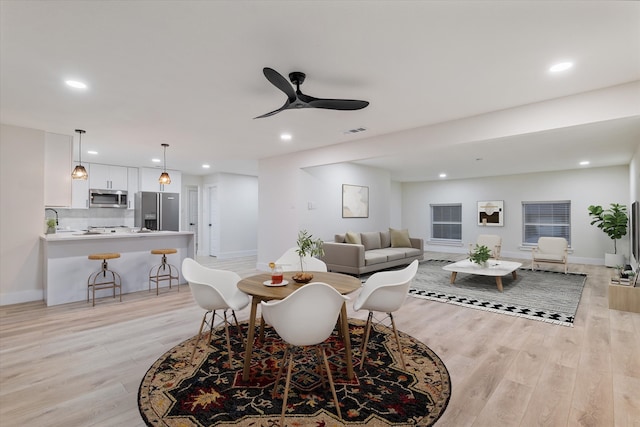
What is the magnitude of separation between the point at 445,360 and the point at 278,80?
2.66m

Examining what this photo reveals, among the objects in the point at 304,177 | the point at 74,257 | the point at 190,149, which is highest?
the point at 190,149

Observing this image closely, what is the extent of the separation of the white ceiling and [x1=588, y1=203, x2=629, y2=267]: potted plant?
3059mm

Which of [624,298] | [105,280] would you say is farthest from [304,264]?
[624,298]

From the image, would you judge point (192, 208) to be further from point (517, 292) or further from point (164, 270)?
point (517, 292)

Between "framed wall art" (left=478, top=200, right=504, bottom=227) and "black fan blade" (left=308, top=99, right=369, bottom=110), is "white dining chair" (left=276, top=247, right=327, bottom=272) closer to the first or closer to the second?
"black fan blade" (left=308, top=99, right=369, bottom=110)

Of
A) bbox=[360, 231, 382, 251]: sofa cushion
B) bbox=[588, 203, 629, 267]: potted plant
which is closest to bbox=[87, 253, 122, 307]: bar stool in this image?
bbox=[360, 231, 382, 251]: sofa cushion

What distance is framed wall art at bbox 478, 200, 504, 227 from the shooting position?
927cm

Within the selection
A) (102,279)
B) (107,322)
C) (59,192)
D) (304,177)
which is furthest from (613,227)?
(59,192)

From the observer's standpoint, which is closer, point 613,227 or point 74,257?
point 74,257

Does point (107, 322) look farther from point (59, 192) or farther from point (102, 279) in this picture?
point (59, 192)

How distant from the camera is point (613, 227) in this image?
6926mm

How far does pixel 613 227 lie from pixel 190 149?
8.91 metres

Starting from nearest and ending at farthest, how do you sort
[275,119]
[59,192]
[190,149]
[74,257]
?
[275,119], [74,257], [59,192], [190,149]

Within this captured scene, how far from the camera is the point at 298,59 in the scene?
2.69 m
